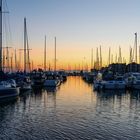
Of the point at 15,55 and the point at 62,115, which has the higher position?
the point at 15,55

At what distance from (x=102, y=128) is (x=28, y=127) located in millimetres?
5421

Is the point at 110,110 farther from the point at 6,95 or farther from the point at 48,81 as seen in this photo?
the point at 48,81

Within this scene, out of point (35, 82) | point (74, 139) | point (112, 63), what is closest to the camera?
point (74, 139)

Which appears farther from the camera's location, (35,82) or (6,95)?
(35,82)

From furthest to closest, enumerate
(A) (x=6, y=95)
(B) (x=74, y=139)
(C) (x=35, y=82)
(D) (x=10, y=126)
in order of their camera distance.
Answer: (C) (x=35, y=82) → (A) (x=6, y=95) → (D) (x=10, y=126) → (B) (x=74, y=139)

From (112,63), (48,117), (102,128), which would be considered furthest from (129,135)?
(112,63)

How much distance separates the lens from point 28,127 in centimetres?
2755

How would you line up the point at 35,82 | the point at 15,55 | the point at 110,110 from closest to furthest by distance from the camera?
the point at 110,110, the point at 35,82, the point at 15,55

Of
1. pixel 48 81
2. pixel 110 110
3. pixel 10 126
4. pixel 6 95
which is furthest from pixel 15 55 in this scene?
pixel 10 126

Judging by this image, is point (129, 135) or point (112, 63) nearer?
A: point (129, 135)

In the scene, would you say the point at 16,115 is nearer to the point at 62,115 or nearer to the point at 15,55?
the point at 62,115

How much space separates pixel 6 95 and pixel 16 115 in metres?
12.9

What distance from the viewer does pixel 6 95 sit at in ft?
153

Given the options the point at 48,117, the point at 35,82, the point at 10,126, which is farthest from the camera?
the point at 35,82
